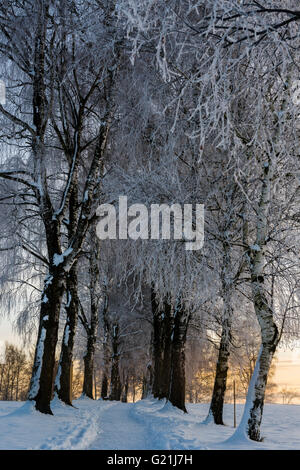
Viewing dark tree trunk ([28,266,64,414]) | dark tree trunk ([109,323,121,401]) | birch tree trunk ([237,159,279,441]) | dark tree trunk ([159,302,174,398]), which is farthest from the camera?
dark tree trunk ([109,323,121,401])

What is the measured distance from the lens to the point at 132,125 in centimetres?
1023

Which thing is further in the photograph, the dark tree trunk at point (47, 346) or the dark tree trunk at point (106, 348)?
the dark tree trunk at point (106, 348)

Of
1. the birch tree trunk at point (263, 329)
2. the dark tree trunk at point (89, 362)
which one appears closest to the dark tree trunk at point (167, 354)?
the dark tree trunk at point (89, 362)

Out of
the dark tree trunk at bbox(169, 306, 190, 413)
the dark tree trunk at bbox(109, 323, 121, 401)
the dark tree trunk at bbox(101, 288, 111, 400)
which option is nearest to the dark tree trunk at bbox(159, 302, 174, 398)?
the dark tree trunk at bbox(169, 306, 190, 413)

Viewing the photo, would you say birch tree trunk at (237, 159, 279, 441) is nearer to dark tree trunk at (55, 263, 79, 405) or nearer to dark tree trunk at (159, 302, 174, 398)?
dark tree trunk at (55, 263, 79, 405)

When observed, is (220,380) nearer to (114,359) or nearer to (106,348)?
(106,348)

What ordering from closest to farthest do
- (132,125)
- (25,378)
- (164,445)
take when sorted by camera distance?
(164,445), (132,125), (25,378)

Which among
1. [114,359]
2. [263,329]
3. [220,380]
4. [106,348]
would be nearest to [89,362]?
[106,348]

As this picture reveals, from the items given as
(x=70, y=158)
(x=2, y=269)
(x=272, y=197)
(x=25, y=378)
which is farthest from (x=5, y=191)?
(x=25, y=378)

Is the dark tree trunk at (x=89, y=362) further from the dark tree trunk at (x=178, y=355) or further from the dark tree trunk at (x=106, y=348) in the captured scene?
the dark tree trunk at (x=178, y=355)
